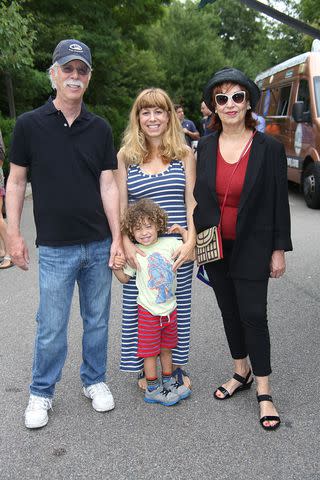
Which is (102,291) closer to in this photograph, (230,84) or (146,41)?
(230,84)

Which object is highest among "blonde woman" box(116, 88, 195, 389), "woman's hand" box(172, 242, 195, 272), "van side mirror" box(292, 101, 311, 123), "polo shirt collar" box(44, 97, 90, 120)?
"van side mirror" box(292, 101, 311, 123)

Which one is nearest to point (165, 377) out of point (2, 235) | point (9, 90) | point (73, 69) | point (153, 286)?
point (153, 286)

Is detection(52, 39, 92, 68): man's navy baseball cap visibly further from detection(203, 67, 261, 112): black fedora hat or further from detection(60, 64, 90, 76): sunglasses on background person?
detection(203, 67, 261, 112): black fedora hat

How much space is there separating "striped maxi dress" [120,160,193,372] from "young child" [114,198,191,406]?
8 centimetres

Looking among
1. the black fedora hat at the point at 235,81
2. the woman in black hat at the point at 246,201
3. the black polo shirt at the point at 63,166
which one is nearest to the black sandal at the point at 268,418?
the woman in black hat at the point at 246,201

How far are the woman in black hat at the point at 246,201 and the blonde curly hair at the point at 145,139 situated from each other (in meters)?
0.14

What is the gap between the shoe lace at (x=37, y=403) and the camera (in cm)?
285

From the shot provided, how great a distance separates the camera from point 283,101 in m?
10.6

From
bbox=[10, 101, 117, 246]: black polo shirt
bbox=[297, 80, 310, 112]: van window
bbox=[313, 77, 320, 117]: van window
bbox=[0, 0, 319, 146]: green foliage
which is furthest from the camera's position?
bbox=[0, 0, 319, 146]: green foliage

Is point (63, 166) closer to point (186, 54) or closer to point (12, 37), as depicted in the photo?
point (12, 37)

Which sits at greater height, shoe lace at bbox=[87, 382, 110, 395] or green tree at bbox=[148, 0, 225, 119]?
green tree at bbox=[148, 0, 225, 119]

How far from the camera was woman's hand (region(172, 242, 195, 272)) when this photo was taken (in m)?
2.89

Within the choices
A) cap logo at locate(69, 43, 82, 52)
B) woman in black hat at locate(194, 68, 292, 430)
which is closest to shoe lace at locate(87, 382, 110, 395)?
woman in black hat at locate(194, 68, 292, 430)

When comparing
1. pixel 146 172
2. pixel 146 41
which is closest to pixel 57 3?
pixel 146 41
